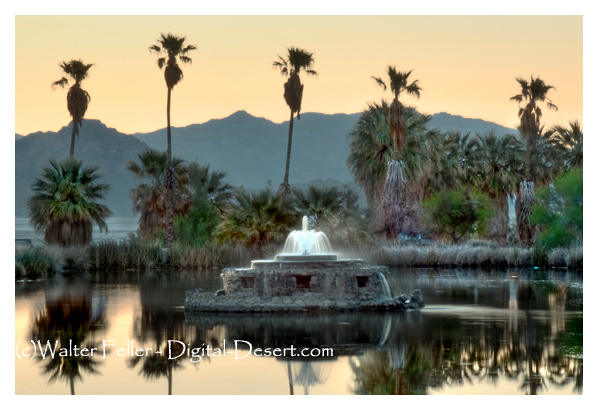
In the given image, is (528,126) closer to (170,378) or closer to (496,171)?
(496,171)

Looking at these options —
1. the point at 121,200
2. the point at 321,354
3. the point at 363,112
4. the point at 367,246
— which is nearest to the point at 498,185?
the point at 363,112

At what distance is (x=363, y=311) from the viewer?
1955cm

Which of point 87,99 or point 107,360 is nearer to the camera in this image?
point 107,360

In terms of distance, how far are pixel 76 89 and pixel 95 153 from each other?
5611 centimetres

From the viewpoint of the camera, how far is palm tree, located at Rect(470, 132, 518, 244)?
50656mm

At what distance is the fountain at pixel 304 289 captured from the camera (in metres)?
19.5

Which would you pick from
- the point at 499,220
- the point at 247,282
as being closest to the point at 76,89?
the point at 499,220

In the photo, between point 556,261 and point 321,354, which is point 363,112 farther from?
point 321,354

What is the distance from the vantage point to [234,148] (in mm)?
95250

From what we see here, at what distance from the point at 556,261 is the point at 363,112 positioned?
50.0ft

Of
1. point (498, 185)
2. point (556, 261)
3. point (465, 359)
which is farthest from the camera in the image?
point (498, 185)

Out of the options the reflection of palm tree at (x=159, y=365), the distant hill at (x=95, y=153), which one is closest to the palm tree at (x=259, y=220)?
the reflection of palm tree at (x=159, y=365)

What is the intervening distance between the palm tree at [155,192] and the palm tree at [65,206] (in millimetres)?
7332
